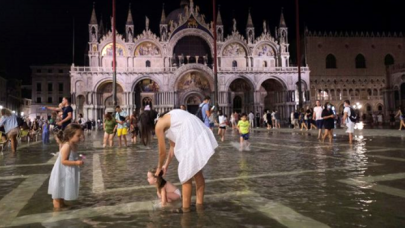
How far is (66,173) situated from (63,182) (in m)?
0.13

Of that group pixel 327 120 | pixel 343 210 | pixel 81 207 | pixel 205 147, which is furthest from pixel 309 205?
pixel 327 120

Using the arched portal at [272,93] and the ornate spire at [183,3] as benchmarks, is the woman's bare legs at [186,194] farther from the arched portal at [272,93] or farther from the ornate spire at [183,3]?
the ornate spire at [183,3]

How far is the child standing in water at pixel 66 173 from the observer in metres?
4.54

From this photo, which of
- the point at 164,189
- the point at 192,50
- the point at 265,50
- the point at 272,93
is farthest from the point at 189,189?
the point at 265,50

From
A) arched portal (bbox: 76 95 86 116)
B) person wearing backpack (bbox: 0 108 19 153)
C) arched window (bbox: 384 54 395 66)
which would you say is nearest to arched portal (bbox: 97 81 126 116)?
arched portal (bbox: 76 95 86 116)

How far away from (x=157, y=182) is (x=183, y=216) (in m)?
0.60

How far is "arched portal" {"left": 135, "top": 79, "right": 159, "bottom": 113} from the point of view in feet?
157

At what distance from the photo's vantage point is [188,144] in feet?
13.2

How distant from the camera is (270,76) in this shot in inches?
1866

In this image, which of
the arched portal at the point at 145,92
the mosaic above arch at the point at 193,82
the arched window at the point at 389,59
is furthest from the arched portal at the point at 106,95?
the arched window at the point at 389,59

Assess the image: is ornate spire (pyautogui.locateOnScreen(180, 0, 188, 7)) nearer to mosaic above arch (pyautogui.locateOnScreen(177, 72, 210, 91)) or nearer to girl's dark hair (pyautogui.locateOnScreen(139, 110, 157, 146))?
mosaic above arch (pyautogui.locateOnScreen(177, 72, 210, 91))

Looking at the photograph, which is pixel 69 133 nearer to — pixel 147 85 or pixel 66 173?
pixel 66 173

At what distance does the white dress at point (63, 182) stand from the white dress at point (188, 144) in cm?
151

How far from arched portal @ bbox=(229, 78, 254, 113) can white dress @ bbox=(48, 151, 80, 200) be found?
4477 centimetres
